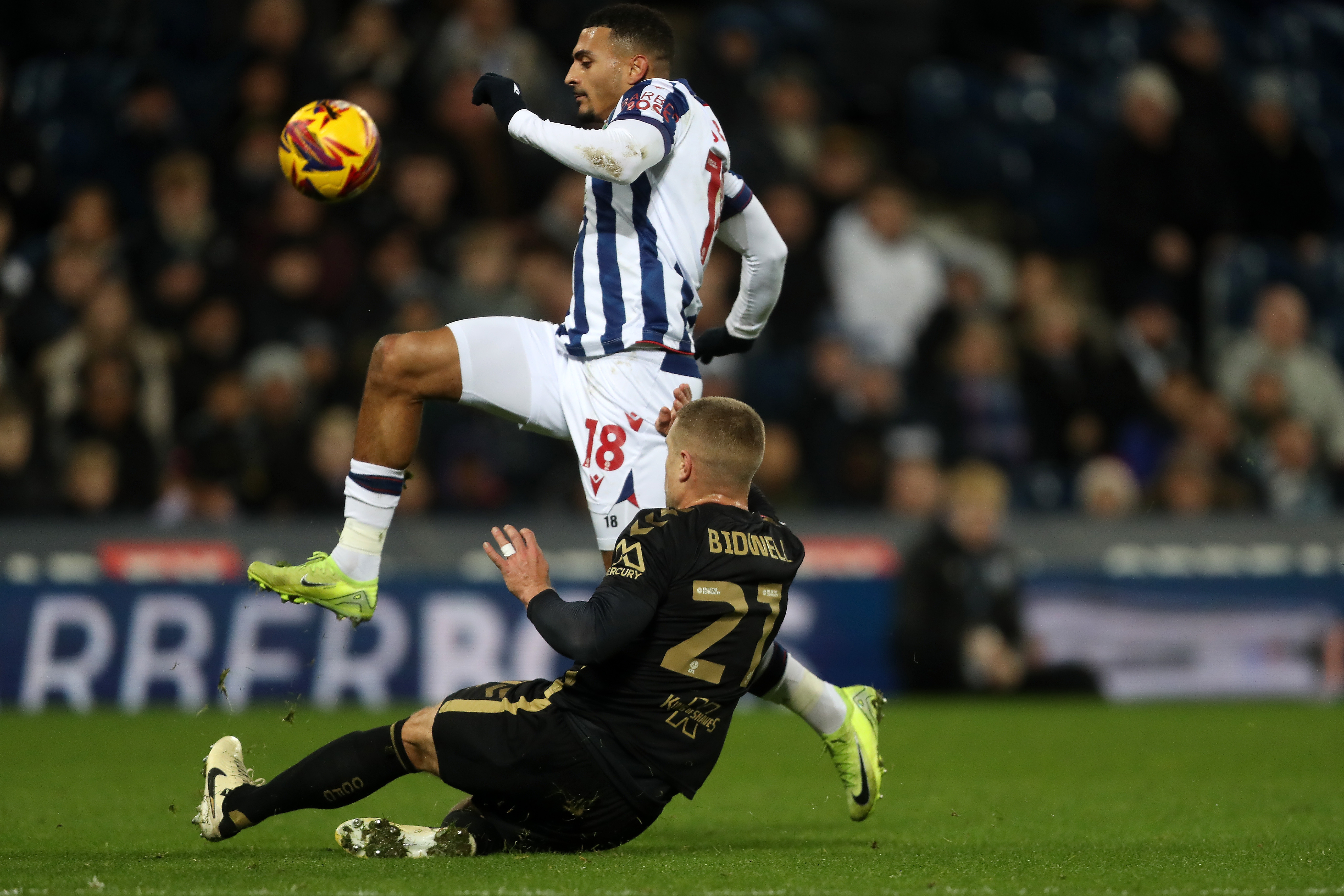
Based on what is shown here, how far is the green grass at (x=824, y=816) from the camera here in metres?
5.02

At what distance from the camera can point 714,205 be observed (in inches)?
258

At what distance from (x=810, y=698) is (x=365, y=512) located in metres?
1.85

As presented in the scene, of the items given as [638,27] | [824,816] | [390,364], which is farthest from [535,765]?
[638,27]

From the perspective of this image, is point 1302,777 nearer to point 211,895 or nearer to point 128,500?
point 211,895

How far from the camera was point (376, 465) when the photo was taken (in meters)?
6.14

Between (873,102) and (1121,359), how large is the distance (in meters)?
3.81

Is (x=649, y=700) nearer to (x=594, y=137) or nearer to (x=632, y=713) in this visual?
(x=632, y=713)

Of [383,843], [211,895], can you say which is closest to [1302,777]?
[383,843]

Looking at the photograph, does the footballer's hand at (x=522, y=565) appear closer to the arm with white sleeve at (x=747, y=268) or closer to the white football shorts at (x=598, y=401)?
the white football shorts at (x=598, y=401)

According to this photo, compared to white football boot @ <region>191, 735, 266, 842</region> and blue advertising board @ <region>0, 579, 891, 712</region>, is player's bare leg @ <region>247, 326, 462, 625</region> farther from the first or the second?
blue advertising board @ <region>0, 579, 891, 712</region>

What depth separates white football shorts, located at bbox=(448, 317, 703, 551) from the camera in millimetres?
6191

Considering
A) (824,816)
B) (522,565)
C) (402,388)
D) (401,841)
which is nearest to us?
(522,565)

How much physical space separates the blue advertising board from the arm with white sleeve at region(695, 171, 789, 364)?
447 cm

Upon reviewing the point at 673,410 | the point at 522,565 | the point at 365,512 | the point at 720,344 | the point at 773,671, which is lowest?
the point at 773,671
